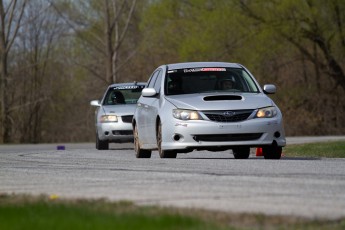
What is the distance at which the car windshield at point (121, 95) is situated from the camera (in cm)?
2850

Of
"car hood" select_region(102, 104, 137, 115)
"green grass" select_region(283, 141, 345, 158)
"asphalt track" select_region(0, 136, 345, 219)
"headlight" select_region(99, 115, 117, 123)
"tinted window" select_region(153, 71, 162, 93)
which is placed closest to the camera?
"asphalt track" select_region(0, 136, 345, 219)

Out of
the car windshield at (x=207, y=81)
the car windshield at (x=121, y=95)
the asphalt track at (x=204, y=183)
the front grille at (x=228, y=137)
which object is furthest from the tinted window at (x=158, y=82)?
the car windshield at (x=121, y=95)

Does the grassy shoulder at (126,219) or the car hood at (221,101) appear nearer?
the grassy shoulder at (126,219)

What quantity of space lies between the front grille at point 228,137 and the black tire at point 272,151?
1.60 feet

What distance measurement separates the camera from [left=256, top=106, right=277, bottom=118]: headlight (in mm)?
17730

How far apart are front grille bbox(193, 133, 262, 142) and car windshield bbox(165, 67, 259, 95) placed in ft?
4.08

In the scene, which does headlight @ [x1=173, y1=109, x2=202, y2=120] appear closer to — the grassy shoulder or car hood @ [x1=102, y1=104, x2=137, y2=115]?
the grassy shoulder

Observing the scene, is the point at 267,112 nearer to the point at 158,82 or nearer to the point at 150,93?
the point at 150,93

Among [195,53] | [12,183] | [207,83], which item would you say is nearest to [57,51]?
[195,53]

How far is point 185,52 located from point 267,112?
3510cm

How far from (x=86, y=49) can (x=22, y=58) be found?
331 inches

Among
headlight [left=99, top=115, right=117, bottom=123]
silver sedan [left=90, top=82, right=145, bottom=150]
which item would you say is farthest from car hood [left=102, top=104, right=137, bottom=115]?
headlight [left=99, top=115, right=117, bottom=123]

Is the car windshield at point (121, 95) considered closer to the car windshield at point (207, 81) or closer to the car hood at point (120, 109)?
the car hood at point (120, 109)

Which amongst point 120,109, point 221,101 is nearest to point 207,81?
point 221,101
